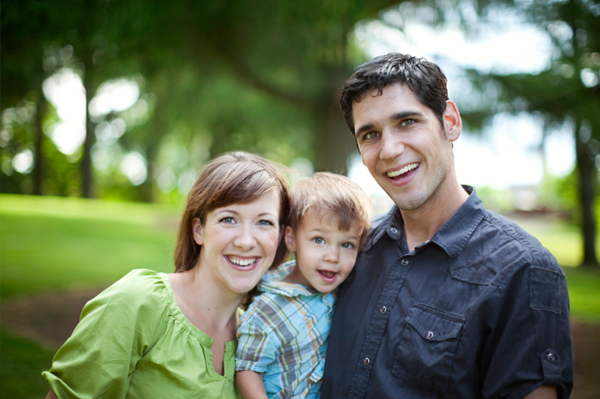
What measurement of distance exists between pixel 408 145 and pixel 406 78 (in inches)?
12.5

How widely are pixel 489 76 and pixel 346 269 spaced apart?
5.01 metres

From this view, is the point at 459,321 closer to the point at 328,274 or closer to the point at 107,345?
the point at 328,274

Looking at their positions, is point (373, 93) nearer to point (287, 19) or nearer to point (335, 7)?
point (335, 7)

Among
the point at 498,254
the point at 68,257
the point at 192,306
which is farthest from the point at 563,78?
the point at 68,257

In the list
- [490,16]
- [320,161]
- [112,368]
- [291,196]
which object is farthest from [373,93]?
[320,161]

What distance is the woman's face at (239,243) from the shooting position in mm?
2203

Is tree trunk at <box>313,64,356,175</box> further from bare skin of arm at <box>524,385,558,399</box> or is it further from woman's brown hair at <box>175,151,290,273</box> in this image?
bare skin of arm at <box>524,385,558,399</box>

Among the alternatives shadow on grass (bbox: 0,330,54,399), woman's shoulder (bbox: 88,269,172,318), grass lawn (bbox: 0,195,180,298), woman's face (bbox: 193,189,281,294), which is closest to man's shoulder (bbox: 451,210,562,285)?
woman's face (bbox: 193,189,281,294)

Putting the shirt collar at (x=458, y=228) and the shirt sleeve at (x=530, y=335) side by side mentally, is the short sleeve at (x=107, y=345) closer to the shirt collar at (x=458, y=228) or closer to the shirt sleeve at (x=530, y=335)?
the shirt collar at (x=458, y=228)

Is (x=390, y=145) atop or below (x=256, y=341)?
atop

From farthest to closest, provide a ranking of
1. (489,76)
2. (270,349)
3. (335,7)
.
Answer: (489,76), (335,7), (270,349)

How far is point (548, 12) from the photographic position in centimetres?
533

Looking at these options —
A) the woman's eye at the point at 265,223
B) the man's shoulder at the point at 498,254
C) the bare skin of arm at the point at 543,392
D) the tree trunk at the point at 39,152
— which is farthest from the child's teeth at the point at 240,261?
the tree trunk at the point at 39,152

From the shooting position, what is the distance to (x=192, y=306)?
87.7 inches
